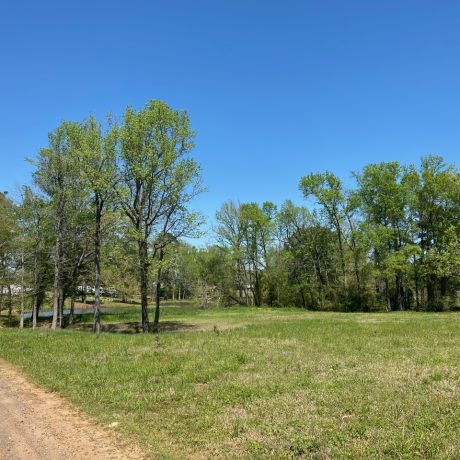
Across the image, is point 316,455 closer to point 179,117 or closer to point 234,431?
point 234,431

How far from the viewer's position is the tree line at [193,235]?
28984 mm

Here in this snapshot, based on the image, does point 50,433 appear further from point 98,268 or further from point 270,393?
point 98,268

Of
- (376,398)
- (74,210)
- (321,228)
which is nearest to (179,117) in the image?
(74,210)

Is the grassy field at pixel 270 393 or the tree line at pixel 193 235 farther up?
the tree line at pixel 193 235

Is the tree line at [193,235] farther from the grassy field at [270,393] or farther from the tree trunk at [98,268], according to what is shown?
the grassy field at [270,393]

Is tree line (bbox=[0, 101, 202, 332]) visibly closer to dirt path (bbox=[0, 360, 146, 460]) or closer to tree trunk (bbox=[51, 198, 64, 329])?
tree trunk (bbox=[51, 198, 64, 329])

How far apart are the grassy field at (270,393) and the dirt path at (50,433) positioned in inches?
15.2

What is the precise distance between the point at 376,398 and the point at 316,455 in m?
2.89

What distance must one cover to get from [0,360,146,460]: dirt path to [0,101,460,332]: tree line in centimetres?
1788

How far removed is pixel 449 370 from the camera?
10938 mm

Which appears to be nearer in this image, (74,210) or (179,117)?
(179,117)

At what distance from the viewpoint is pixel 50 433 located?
779 cm

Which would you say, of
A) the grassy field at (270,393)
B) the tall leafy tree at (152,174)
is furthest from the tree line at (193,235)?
the grassy field at (270,393)

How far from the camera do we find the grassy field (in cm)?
673
